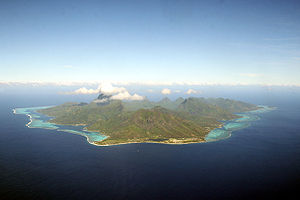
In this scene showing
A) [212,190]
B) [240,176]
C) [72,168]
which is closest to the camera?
[212,190]

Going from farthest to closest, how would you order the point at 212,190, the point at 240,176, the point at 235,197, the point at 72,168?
the point at 72,168
the point at 240,176
the point at 212,190
the point at 235,197

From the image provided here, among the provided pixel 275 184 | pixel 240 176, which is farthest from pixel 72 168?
pixel 275 184

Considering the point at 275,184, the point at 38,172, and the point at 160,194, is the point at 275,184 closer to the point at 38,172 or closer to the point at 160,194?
the point at 160,194

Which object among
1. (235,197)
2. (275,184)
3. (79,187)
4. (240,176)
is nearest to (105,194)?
(79,187)

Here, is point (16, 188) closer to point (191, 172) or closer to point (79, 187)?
point (79, 187)

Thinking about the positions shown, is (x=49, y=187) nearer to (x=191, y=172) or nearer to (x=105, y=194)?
(x=105, y=194)

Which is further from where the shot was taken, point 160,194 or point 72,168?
point 72,168

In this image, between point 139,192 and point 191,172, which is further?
point 191,172

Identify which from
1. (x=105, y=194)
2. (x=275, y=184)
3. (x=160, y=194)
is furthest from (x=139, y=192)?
(x=275, y=184)

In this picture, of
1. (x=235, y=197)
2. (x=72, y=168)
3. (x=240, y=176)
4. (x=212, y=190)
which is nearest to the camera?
(x=235, y=197)
